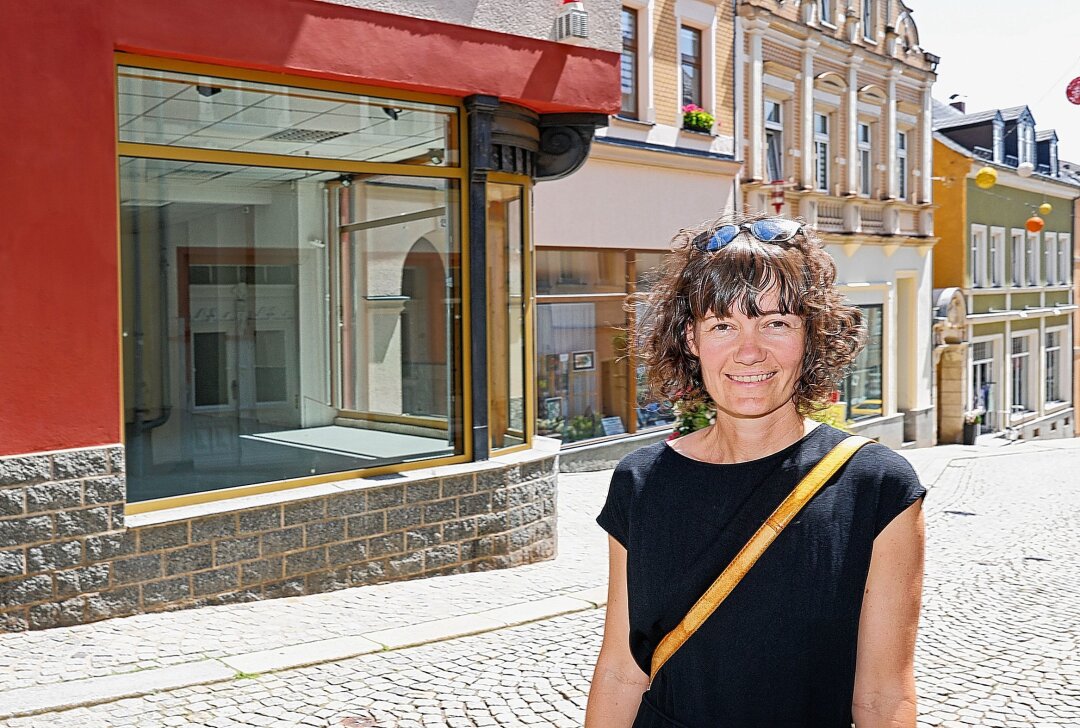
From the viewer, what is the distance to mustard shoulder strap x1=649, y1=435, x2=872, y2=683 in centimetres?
220

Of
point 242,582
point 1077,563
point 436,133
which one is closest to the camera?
point 242,582

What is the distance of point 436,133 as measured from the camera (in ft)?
27.5

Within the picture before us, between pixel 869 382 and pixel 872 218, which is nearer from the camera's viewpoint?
pixel 872 218

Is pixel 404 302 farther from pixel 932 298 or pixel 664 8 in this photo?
pixel 932 298

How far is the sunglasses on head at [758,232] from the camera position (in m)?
2.44

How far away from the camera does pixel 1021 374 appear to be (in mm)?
34219

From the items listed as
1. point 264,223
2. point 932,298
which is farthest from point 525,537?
point 932,298

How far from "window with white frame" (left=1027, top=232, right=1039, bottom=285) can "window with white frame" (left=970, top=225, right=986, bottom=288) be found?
442 cm

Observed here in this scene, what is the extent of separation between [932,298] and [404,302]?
21.1 metres

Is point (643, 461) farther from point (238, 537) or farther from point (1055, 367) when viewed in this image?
point (1055, 367)

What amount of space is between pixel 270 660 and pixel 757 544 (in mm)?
4342

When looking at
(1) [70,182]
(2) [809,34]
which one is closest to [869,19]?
(2) [809,34]

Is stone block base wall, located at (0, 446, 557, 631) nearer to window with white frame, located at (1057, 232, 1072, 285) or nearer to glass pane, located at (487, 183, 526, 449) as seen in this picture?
glass pane, located at (487, 183, 526, 449)

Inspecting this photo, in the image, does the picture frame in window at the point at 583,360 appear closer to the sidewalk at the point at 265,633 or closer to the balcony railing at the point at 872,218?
the sidewalk at the point at 265,633
